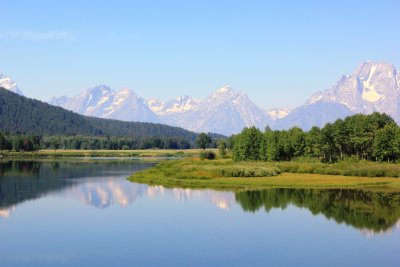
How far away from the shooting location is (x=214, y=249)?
43.1 m

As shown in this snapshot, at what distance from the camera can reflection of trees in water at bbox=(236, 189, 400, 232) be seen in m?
56.7

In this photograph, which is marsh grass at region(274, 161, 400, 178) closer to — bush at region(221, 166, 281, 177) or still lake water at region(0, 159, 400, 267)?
bush at region(221, 166, 281, 177)

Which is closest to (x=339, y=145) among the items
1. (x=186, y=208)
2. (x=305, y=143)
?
(x=305, y=143)

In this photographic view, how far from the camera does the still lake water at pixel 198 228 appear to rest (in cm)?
4034

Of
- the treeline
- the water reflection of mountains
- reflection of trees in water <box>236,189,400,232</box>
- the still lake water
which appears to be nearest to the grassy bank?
the water reflection of mountains

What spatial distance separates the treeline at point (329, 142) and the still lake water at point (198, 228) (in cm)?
4675

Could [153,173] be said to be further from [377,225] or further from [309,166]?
[377,225]

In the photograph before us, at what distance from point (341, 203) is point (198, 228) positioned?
80.3 feet

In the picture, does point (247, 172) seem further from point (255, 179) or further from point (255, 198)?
point (255, 198)

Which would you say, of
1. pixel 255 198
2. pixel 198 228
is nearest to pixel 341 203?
pixel 255 198

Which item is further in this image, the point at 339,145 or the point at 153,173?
the point at 339,145

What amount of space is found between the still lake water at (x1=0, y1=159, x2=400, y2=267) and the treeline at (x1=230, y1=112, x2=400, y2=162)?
4675cm

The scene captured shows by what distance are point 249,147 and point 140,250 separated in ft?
335

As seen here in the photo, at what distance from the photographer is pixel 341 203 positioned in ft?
226
